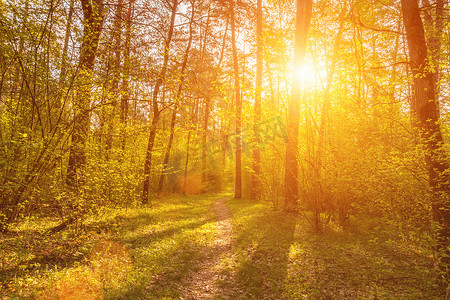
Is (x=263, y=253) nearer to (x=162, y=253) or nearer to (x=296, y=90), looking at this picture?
(x=162, y=253)

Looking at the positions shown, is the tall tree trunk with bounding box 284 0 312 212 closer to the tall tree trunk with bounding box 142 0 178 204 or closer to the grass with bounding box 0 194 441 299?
the grass with bounding box 0 194 441 299

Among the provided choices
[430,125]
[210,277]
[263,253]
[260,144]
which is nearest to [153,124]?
[260,144]

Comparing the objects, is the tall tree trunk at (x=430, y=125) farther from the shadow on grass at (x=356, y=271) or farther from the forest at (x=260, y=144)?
the shadow on grass at (x=356, y=271)

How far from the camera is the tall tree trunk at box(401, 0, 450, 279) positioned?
157 inches

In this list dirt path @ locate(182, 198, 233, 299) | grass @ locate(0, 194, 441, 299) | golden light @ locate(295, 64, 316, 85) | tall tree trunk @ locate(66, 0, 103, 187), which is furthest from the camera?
golden light @ locate(295, 64, 316, 85)

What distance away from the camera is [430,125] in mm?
4367

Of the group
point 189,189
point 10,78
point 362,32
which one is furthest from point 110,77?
point 189,189

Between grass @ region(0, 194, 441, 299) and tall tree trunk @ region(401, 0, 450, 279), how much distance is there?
0.60 m

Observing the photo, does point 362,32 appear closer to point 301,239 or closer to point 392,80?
point 392,80

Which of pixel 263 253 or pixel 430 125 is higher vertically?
pixel 430 125

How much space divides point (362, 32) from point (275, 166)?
232 inches

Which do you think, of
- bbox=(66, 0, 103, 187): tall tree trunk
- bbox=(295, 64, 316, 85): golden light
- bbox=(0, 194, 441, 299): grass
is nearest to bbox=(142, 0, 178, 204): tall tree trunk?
bbox=(0, 194, 441, 299): grass

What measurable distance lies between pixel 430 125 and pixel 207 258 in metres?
5.46

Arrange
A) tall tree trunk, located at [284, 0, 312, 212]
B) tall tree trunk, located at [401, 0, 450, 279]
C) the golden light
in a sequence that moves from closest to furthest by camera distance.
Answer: tall tree trunk, located at [401, 0, 450, 279], the golden light, tall tree trunk, located at [284, 0, 312, 212]
